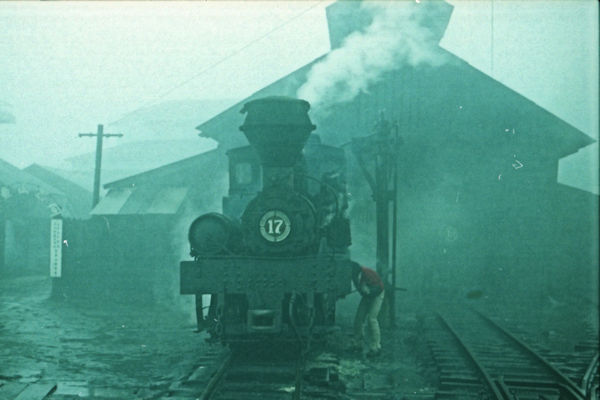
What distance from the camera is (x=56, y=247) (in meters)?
19.1

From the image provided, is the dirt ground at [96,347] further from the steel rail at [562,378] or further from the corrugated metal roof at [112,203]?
the steel rail at [562,378]

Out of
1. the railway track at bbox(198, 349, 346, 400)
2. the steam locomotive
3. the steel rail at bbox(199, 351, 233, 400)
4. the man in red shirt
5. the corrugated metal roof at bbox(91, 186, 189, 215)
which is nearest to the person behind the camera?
the steel rail at bbox(199, 351, 233, 400)

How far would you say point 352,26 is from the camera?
23.3m

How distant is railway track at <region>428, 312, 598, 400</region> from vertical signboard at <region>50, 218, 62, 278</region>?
1225cm

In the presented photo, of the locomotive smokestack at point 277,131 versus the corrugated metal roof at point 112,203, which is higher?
the locomotive smokestack at point 277,131

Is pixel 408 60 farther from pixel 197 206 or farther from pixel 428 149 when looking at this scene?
pixel 197 206

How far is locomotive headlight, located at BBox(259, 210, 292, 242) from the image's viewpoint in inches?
319

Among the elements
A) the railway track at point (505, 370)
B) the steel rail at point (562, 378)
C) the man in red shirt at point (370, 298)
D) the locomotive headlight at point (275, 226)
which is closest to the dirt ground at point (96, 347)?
the locomotive headlight at point (275, 226)

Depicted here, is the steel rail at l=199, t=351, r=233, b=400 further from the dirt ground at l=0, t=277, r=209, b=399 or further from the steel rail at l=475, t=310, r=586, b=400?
the steel rail at l=475, t=310, r=586, b=400

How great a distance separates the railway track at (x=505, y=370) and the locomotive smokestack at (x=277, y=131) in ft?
11.6

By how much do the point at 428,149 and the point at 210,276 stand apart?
1343 cm

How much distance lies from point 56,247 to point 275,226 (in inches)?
523

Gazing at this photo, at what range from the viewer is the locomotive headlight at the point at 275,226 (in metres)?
8.11

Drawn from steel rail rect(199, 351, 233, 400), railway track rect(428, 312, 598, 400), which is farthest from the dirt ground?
railway track rect(428, 312, 598, 400)
